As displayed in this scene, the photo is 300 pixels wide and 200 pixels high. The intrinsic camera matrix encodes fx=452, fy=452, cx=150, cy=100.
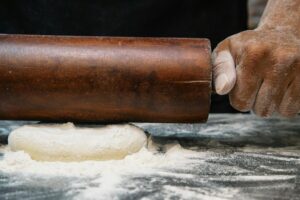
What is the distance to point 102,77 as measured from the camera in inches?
58.5

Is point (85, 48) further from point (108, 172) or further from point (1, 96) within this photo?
point (108, 172)

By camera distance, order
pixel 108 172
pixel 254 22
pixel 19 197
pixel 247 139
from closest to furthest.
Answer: pixel 19 197, pixel 108 172, pixel 247 139, pixel 254 22

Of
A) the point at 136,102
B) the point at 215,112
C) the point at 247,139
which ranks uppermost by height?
the point at 136,102

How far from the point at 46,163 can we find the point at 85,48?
0.40m

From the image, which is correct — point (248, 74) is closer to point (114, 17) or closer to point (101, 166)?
point (101, 166)

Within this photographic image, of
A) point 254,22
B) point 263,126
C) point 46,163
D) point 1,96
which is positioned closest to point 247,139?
point 263,126

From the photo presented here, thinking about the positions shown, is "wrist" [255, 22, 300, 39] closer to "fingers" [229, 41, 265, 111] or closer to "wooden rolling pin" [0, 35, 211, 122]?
"fingers" [229, 41, 265, 111]

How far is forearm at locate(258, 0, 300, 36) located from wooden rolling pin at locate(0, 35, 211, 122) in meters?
0.28

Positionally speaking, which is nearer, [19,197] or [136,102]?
[19,197]

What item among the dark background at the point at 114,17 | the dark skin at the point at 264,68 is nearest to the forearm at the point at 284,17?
the dark skin at the point at 264,68

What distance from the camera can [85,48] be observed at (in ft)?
4.97

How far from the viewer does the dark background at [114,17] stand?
7.09 ft

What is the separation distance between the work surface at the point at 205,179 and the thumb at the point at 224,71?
0.23m

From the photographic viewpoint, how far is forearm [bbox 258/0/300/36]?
1.62m
